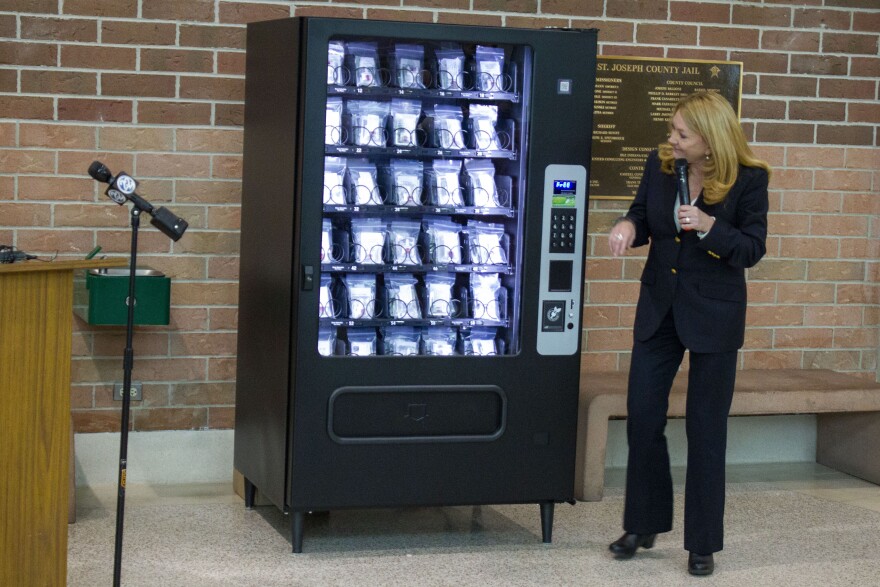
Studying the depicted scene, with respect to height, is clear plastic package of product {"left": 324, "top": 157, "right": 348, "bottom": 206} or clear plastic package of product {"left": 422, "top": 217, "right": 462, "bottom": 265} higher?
clear plastic package of product {"left": 324, "top": 157, "right": 348, "bottom": 206}

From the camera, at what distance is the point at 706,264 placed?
4.16 metres

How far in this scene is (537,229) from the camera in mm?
4488

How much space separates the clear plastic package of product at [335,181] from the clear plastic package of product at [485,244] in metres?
0.50

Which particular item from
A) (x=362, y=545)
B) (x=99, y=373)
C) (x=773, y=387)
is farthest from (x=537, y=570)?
(x=99, y=373)

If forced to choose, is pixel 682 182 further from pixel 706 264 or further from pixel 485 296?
pixel 485 296

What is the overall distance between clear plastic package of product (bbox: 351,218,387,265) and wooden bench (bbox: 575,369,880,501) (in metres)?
1.22

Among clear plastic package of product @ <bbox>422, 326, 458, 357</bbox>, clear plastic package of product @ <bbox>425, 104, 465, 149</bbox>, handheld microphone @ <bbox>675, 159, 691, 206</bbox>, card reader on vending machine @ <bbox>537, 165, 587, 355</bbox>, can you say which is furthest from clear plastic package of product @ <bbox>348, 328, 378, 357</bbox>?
handheld microphone @ <bbox>675, 159, 691, 206</bbox>

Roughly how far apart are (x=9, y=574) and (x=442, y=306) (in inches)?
74.8

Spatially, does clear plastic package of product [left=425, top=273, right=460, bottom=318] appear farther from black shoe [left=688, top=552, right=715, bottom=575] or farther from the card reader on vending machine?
black shoe [left=688, top=552, right=715, bottom=575]

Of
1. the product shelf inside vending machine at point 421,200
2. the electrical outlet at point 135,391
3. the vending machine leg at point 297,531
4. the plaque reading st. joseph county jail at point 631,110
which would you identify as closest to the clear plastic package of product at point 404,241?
the product shelf inside vending machine at point 421,200

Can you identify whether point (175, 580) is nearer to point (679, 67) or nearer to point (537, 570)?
point (537, 570)

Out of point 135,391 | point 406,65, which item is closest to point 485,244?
point 406,65

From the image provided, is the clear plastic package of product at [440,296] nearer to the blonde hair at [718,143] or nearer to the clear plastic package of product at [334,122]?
the clear plastic package of product at [334,122]

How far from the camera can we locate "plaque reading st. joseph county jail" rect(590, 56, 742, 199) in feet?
18.0
